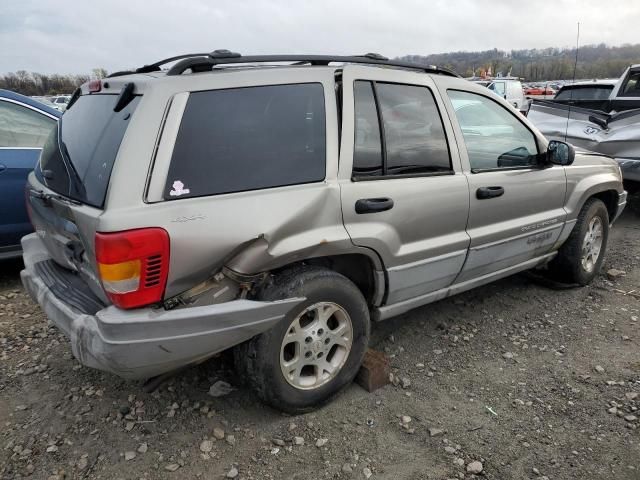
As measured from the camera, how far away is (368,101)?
9.42ft

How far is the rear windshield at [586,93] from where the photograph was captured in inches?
357

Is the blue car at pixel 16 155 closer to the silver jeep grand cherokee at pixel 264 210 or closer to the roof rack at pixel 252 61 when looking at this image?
the silver jeep grand cherokee at pixel 264 210

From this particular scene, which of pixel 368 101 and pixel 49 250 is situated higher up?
pixel 368 101

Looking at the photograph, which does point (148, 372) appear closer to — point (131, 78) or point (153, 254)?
point (153, 254)

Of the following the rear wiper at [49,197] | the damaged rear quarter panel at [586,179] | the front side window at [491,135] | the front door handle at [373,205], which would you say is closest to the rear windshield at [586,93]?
the damaged rear quarter panel at [586,179]

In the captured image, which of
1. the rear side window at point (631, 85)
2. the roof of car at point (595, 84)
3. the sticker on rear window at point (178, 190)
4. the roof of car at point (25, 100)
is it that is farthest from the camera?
the roof of car at point (595, 84)

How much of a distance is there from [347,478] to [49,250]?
2.07 metres

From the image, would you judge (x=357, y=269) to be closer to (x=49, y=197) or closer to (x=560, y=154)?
(x=49, y=197)

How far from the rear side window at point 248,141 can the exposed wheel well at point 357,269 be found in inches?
20.2

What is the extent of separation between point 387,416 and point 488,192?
62.3 inches

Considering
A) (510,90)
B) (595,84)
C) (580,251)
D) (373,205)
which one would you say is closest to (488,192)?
(373,205)


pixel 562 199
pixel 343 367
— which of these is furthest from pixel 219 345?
pixel 562 199

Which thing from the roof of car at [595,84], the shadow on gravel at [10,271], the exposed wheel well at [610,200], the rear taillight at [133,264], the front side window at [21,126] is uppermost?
the roof of car at [595,84]

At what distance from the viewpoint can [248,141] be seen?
2443 mm
